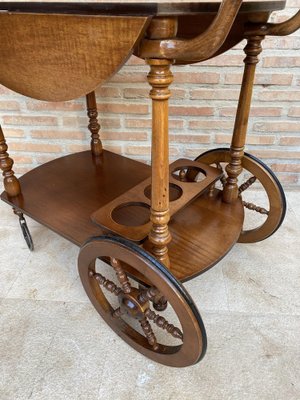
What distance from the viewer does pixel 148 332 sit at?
0.88 m

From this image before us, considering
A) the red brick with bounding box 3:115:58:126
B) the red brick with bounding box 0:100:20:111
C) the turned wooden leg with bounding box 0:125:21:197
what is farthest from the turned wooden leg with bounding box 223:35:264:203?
the red brick with bounding box 0:100:20:111

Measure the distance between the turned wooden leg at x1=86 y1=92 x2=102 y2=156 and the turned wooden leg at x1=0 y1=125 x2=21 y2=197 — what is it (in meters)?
0.39

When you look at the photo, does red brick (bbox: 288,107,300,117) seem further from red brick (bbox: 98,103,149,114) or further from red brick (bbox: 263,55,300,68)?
red brick (bbox: 98,103,149,114)

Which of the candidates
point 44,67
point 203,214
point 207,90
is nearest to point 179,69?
point 207,90

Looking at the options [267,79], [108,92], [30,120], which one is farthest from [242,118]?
[30,120]

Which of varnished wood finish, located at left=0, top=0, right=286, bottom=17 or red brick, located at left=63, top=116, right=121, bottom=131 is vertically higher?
varnished wood finish, located at left=0, top=0, right=286, bottom=17

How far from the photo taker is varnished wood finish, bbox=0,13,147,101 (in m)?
0.56

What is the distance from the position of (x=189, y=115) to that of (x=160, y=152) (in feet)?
3.04

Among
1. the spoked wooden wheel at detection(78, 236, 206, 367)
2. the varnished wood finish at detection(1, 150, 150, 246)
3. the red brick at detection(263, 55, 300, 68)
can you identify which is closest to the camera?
the spoked wooden wheel at detection(78, 236, 206, 367)

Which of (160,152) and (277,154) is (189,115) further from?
(160,152)

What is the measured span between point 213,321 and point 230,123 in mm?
925

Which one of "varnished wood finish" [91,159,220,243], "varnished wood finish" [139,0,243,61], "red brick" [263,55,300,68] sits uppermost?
"varnished wood finish" [139,0,243,61]

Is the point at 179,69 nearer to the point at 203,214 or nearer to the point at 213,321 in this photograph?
the point at 203,214

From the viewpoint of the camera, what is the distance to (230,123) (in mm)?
1552
